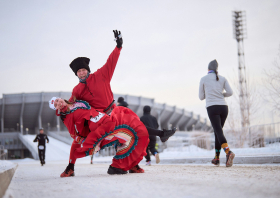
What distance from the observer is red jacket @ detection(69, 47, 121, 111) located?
13.8 ft

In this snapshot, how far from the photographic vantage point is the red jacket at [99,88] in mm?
4191

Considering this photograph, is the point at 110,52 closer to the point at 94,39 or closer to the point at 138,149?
the point at 138,149

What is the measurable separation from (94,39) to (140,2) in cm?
391

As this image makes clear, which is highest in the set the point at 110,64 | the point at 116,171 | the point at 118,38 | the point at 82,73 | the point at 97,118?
the point at 118,38

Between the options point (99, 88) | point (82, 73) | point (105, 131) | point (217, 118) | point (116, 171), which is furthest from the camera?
point (217, 118)

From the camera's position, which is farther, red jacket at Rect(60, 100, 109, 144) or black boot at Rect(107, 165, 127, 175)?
black boot at Rect(107, 165, 127, 175)

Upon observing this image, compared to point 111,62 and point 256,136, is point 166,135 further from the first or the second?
point 256,136

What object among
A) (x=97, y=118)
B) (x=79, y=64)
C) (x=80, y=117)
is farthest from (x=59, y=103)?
(x=79, y=64)

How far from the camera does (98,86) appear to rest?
166 inches

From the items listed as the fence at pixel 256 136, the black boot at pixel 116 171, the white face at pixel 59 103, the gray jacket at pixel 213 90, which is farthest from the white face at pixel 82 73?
the fence at pixel 256 136

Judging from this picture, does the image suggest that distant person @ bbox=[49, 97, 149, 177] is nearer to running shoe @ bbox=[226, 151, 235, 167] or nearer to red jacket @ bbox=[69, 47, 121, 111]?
red jacket @ bbox=[69, 47, 121, 111]

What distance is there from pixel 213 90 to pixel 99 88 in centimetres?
221

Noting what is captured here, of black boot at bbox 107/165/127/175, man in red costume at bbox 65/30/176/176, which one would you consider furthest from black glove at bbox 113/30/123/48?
black boot at bbox 107/165/127/175

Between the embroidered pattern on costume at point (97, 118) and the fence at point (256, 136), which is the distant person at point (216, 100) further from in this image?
the fence at point (256, 136)
